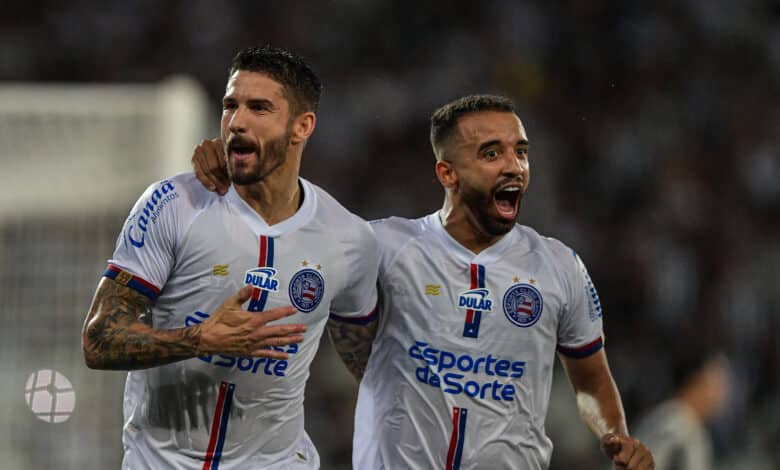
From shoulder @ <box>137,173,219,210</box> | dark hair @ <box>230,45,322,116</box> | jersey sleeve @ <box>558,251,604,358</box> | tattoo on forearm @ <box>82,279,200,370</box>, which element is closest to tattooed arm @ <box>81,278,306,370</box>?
tattoo on forearm @ <box>82,279,200,370</box>

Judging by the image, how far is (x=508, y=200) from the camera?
3496mm

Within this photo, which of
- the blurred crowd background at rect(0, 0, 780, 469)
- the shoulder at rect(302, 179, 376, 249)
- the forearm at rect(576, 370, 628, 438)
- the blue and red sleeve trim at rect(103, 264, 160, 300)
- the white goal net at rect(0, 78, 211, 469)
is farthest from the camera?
the blurred crowd background at rect(0, 0, 780, 469)

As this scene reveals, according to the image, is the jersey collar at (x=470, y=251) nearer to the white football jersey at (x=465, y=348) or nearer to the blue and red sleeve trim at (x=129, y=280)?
the white football jersey at (x=465, y=348)

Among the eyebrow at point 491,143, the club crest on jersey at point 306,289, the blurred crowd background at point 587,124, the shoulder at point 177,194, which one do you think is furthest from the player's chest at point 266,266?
the blurred crowd background at point 587,124

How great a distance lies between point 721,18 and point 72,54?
5640 mm

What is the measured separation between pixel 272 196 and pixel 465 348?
74 centimetres

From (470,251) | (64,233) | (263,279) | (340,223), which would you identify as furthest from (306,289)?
(64,233)

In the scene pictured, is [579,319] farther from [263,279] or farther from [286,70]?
[286,70]

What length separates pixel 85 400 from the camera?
18.1 ft

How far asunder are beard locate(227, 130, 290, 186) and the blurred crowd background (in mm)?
4420

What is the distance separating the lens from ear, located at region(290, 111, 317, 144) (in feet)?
10.7

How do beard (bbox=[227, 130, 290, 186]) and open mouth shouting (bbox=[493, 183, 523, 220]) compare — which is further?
open mouth shouting (bbox=[493, 183, 523, 220])

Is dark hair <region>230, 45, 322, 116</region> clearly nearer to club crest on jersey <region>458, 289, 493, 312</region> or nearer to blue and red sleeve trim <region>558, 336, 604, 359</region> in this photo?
club crest on jersey <region>458, 289, 493, 312</region>

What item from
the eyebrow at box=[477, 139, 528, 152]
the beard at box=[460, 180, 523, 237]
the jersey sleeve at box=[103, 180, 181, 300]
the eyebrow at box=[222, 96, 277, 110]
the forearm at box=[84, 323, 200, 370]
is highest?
the eyebrow at box=[222, 96, 277, 110]
